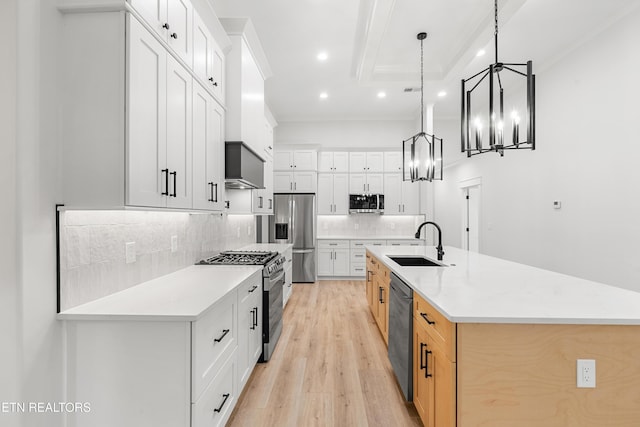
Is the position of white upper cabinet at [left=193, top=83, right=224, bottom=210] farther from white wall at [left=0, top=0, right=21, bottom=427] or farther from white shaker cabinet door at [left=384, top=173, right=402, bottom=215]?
white shaker cabinet door at [left=384, top=173, right=402, bottom=215]

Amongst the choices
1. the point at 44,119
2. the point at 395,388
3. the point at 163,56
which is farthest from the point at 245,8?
the point at 395,388

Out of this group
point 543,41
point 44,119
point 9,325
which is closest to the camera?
point 9,325

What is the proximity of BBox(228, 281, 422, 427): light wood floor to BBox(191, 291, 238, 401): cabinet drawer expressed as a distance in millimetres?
619

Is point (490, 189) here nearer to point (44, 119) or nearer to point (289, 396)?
point (289, 396)

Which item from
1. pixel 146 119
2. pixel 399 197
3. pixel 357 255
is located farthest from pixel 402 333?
pixel 399 197

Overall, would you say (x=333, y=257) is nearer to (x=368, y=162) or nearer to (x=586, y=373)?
(x=368, y=162)

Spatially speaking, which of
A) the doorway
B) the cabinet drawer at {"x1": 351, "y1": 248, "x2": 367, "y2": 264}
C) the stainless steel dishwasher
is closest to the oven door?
the stainless steel dishwasher

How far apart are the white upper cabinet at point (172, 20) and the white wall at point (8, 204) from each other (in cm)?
53

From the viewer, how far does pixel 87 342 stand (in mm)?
1481

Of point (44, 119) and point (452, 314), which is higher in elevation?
point (44, 119)

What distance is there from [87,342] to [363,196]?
5.70 m

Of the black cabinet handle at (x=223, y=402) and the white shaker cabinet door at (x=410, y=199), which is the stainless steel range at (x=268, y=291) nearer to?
the black cabinet handle at (x=223, y=402)

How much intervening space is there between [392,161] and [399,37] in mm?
3106

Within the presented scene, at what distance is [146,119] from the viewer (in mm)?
1646
